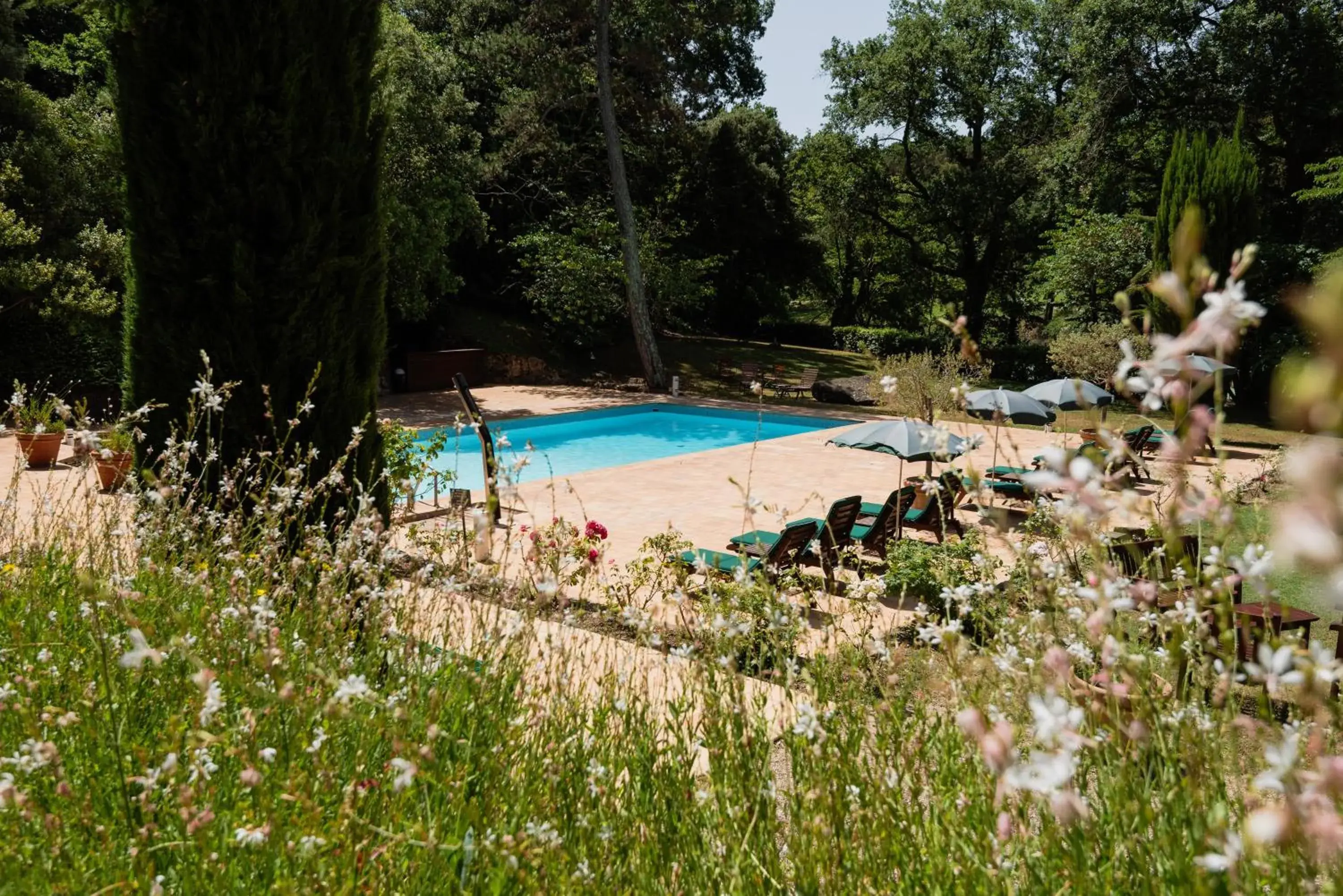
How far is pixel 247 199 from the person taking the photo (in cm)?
491

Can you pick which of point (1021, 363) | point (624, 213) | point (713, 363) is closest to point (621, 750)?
point (624, 213)

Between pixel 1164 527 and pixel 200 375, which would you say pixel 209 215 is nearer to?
pixel 200 375

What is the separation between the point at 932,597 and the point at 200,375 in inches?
186

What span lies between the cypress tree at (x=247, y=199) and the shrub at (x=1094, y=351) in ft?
46.9

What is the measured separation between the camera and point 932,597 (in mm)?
6270

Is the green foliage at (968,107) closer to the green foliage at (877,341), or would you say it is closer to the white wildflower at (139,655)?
the green foliage at (877,341)

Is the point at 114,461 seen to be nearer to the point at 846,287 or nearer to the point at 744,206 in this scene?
the point at 744,206

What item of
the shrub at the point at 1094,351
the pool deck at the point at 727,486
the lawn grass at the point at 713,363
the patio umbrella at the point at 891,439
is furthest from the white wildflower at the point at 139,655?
the shrub at the point at 1094,351

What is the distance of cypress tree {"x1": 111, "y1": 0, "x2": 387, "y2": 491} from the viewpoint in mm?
4816

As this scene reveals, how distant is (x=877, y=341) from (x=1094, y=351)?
1480cm

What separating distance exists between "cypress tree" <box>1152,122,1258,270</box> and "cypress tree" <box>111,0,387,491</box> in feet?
55.3

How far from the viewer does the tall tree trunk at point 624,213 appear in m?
19.7

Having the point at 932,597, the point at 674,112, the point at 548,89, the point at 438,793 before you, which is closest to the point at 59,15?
the point at 548,89

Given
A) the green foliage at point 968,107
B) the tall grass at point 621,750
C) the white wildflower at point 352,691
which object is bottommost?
the tall grass at point 621,750
